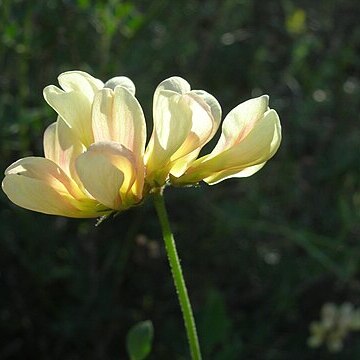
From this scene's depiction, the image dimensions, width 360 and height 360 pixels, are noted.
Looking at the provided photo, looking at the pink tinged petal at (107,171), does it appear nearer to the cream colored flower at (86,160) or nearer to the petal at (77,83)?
the cream colored flower at (86,160)

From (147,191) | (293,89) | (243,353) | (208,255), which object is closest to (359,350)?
(243,353)

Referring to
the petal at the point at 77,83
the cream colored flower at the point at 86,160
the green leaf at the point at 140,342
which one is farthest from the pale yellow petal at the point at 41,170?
the green leaf at the point at 140,342

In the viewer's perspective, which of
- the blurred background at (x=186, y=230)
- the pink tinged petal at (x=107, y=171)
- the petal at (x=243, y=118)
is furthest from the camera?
the blurred background at (x=186, y=230)

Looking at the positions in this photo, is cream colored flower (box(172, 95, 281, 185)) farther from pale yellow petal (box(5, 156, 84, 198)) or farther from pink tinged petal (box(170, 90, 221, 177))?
pale yellow petal (box(5, 156, 84, 198))

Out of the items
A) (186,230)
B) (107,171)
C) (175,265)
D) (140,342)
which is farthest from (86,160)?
(186,230)

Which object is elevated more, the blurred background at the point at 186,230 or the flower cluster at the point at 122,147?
the flower cluster at the point at 122,147

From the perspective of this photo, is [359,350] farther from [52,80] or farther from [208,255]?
[52,80]

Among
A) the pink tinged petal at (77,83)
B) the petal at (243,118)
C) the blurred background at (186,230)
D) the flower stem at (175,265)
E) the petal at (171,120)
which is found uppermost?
the pink tinged petal at (77,83)

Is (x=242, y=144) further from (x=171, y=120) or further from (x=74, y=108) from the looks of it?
(x=74, y=108)
